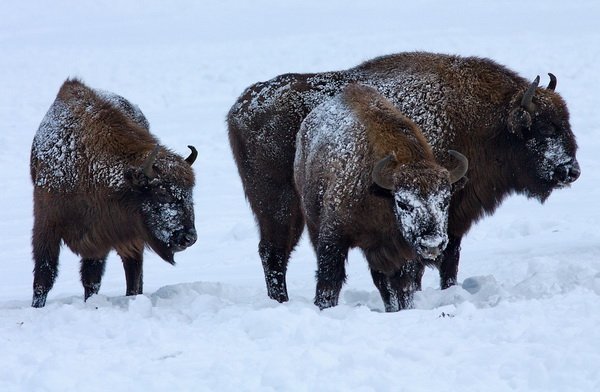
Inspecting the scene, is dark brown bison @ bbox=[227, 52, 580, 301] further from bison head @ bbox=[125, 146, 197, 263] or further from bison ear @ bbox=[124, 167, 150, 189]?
bison ear @ bbox=[124, 167, 150, 189]

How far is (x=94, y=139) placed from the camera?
7.92 meters

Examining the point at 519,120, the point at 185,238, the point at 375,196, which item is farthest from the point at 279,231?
the point at 519,120

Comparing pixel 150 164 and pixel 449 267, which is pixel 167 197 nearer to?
pixel 150 164

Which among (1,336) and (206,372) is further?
(1,336)

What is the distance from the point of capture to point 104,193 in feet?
25.5

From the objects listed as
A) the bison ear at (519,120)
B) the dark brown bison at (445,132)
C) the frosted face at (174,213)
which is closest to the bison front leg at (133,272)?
the frosted face at (174,213)

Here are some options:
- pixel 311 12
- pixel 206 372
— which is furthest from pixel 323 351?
pixel 311 12

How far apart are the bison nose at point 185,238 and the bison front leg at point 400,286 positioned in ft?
4.59

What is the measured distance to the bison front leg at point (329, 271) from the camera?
7.04m

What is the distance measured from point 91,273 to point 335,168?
2487mm

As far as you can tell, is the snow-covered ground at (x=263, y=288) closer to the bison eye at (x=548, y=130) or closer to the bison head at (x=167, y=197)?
the bison head at (x=167, y=197)

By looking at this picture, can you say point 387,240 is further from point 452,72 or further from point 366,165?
point 452,72

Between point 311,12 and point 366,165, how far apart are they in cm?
2896

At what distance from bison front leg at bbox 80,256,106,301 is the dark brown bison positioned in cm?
140
